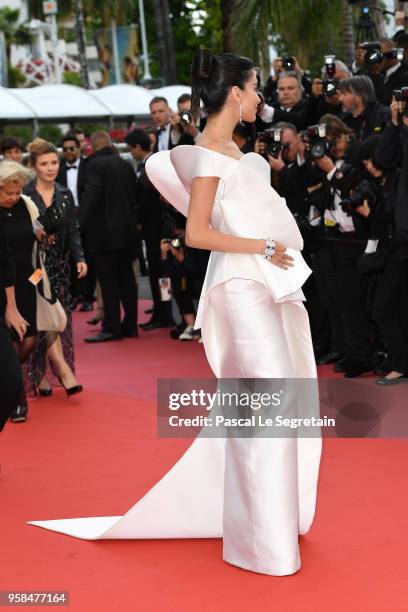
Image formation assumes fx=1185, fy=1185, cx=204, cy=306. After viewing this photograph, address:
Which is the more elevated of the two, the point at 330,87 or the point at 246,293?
the point at 330,87

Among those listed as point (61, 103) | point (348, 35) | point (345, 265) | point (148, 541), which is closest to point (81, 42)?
point (61, 103)

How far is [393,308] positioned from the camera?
314 inches

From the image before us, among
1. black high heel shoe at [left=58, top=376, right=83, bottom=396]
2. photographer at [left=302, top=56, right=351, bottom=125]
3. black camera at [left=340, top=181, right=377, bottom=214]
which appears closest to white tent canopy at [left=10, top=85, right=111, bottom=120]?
photographer at [left=302, top=56, right=351, bottom=125]

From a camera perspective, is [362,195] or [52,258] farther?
[52,258]

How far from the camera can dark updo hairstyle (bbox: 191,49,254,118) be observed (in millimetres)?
4574

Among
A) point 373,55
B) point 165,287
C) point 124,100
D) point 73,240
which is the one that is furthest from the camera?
point 124,100

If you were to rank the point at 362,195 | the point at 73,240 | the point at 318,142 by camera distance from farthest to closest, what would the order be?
the point at 73,240, the point at 318,142, the point at 362,195

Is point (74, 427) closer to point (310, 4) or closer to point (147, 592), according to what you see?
point (147, 592)

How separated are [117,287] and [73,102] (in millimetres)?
14613

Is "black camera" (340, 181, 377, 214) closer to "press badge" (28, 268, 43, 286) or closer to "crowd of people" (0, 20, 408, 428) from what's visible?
"crowd of people" (0, 20, 408, 428)

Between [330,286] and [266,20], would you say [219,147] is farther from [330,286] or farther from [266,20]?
[266,20]

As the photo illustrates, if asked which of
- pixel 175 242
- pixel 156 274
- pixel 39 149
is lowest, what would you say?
pixel 156 274

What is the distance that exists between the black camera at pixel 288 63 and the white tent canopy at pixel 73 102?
1220 cm

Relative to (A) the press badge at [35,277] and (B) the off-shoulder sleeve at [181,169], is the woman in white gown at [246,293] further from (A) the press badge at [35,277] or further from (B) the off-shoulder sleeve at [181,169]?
(A) the press badge at [35,277]
